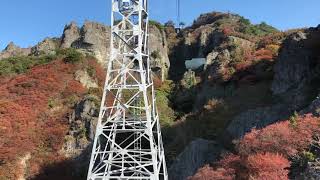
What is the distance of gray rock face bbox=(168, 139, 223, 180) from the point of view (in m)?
20.0

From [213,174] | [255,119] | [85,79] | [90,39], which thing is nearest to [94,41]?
[90,39]

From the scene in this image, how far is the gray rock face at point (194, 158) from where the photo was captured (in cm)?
1998

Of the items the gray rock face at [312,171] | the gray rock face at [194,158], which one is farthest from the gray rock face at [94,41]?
the gray rock face at [312,171]

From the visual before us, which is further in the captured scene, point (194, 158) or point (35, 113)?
point (35, 113)

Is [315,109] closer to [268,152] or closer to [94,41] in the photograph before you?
[268,152]

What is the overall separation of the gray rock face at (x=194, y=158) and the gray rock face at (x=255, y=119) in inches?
41.1

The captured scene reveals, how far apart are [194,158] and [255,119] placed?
305cm

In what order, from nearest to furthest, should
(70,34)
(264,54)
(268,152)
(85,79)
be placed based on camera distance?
(268,152)
(264,54)
(85,79)
(70,34)

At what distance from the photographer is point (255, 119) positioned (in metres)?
20.5

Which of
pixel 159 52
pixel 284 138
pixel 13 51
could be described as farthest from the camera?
pixel 13 51

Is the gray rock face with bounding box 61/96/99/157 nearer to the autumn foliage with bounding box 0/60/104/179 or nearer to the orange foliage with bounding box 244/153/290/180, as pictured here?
the autumn foliage with bounding box 0/60/104/179

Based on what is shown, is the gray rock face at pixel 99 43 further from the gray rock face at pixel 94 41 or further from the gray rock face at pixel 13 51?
the gray rock face at pixel 13 51

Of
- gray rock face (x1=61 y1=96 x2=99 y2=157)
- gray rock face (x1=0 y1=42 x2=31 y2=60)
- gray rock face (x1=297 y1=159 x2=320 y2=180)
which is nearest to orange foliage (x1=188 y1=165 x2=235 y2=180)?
gray rock face (x1=297 y1=159 x2=320 y2=180)

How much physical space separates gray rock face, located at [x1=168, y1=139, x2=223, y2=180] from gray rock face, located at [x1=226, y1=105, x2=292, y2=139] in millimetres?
1045
